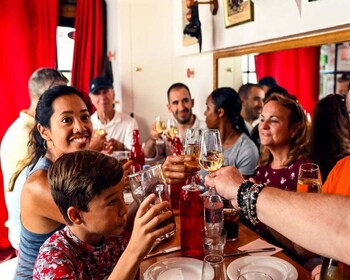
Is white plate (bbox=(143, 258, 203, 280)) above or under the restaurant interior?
under

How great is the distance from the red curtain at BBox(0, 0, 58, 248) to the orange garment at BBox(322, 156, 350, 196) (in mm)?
3052

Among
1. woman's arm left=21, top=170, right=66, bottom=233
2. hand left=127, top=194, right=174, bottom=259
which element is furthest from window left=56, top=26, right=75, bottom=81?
hand left=127, top=194, right=174, bottom=259

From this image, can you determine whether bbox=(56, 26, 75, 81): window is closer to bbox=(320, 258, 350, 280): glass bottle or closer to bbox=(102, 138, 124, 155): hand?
bbox=(102, 138, 124, 155): hand

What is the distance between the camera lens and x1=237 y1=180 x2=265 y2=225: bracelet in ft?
3.08

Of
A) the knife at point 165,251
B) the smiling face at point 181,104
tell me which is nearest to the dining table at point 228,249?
the knife at point 165,251

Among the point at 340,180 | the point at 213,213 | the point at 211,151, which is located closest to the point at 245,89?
the point at 340,180

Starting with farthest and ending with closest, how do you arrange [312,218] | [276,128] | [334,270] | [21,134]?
[21,134] → [276,128] → [334,270] → [312,218]

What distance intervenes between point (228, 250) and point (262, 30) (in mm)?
1549

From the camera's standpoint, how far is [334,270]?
102 cm

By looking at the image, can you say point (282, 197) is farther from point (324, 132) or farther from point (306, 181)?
point (324, 132)

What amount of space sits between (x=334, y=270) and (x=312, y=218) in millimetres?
338

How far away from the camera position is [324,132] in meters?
2.01

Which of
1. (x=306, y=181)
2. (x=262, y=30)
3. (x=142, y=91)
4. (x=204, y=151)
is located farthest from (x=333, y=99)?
(x=142, y=91)

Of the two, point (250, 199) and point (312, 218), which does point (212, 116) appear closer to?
point (250, 199)
